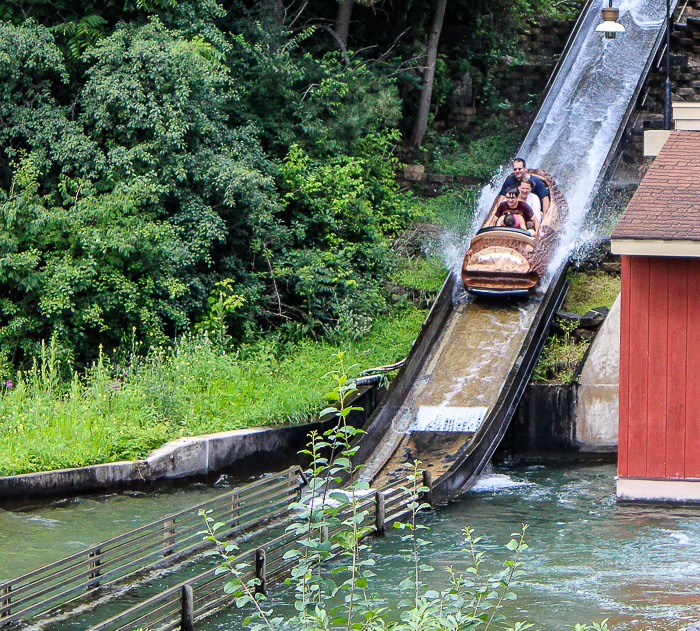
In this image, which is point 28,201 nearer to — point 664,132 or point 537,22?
point 664,132

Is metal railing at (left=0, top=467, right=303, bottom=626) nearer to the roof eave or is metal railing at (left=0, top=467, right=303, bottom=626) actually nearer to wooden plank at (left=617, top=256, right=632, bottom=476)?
wooden plank at (left=617, top=256, right=632, bottom=476)

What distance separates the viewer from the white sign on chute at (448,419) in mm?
14273

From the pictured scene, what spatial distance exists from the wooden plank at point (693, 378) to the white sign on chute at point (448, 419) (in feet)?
9.73

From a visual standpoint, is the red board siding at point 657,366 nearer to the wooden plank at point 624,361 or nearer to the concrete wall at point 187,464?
the wooden plank at point 624,361

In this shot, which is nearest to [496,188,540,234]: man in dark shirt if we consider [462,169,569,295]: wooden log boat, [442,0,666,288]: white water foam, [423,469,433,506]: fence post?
[462,169,569,295]: wooden log boat

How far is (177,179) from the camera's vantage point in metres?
15.8

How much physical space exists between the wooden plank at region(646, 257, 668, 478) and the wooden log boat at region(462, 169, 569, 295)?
393cm

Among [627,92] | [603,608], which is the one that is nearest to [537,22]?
[627,92]

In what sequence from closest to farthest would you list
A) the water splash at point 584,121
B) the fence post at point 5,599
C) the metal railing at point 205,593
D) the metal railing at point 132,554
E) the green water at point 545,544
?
the fence post at point 5,599 → the metal railing at point 205,593 → the metal railing at point 132,554 → the green water at point 545,544 → the water splash at point 584,121

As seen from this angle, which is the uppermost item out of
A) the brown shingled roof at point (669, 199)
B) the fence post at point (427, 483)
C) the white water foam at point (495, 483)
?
the brown shingled roof at point (669, 199)

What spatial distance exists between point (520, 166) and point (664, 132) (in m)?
4.44

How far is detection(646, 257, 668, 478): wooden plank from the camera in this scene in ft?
39.4

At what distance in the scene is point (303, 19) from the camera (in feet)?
71.9

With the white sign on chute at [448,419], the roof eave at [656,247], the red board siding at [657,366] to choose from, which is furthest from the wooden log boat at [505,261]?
the roof eave at [656,247]
